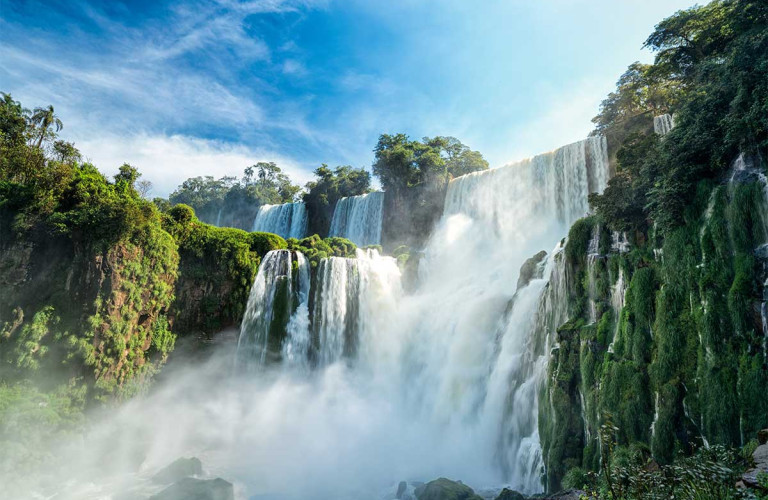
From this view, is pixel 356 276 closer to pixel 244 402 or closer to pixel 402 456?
pixel 244 402

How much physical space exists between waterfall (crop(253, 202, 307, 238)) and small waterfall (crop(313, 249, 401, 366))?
66.4ft

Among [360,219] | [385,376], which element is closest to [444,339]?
[385,376]

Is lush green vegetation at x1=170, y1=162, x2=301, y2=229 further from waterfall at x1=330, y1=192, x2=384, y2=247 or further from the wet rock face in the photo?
the wet rock face

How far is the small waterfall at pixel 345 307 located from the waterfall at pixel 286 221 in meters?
20.2

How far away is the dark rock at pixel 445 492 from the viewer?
39.2 feet

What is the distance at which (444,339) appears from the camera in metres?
20.9

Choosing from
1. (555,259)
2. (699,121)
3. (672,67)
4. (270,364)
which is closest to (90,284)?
(270,364)

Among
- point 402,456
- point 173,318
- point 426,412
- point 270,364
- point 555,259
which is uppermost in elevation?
point 555,259

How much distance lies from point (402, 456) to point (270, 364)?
973 centimetres

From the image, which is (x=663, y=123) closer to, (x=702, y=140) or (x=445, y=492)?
(x=702, y=140)

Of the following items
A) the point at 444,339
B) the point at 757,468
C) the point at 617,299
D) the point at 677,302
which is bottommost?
the point at 757,468

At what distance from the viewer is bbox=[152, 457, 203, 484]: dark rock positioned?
15266 mm

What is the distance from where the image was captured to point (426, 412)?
18.9 meters

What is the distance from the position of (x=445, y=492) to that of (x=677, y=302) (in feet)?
27.1
